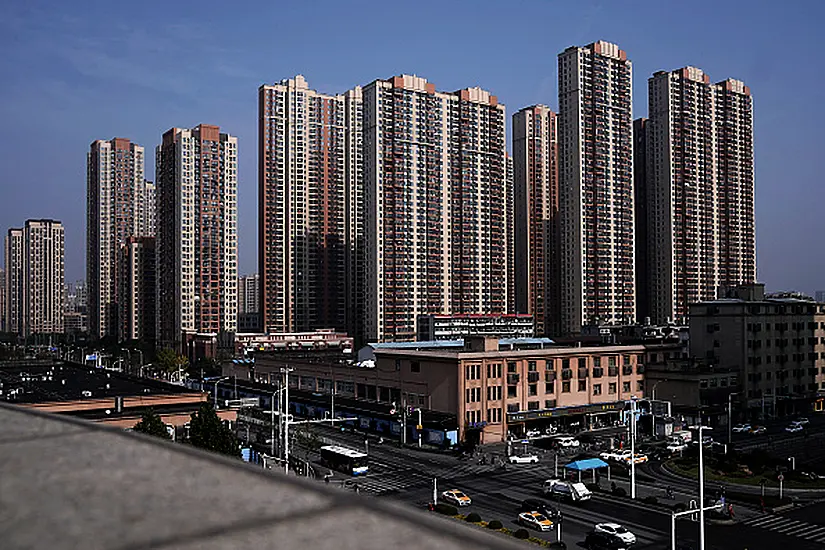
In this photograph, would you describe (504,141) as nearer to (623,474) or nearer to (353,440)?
(353,440)

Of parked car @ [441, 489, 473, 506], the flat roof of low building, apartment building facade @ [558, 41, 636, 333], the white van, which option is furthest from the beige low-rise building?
apartment building facade @ [558, 41, 636, 333]

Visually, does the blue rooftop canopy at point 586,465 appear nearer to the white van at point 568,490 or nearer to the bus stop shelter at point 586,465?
the bus stop shelter at point 586,465

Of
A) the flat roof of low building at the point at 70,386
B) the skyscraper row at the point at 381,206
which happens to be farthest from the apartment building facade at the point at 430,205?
the flat roof of low building at the point at 70,386

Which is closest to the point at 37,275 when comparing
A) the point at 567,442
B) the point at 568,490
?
the point at 567,442

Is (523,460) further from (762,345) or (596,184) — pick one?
(596,184)

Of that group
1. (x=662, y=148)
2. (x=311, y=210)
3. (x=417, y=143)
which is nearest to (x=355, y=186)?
(x=311, y=210)
